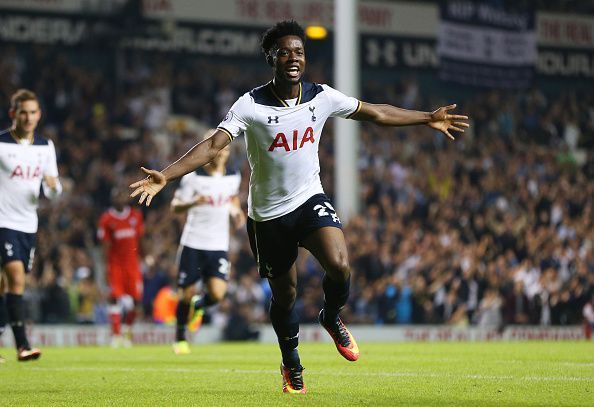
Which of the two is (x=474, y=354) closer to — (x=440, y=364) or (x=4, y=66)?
(x=440, y=364)

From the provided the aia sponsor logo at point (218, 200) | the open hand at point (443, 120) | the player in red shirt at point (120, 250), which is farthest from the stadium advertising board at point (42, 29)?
the open hand at point (443, 120)

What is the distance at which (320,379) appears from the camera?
9.59 m

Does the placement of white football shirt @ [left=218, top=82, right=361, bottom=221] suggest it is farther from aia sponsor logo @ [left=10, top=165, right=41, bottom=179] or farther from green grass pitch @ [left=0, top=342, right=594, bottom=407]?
aia sponsor logo @ [left=10, top=165, right=41, bottom=179]

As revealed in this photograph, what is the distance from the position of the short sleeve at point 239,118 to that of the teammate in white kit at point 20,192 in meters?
4.34

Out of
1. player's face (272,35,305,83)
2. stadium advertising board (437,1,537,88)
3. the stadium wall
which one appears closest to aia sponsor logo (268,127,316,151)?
player's face (272,35,305,83)

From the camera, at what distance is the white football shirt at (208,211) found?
1483 centimetres

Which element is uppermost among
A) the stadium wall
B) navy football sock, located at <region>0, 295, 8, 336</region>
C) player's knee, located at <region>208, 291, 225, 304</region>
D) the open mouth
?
the open mouth

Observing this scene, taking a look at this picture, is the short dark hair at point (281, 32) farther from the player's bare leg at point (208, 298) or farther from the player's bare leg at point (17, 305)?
the player's bare leg at point (208, 298)

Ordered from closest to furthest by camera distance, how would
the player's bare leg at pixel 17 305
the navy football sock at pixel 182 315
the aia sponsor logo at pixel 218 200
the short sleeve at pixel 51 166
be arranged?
the player's bare leg at pixel 17 305 → the short sleeve at pixel 51 166 → the aia sponsor logo at pixel 218 200 → the navy football sock at pixel 182 315

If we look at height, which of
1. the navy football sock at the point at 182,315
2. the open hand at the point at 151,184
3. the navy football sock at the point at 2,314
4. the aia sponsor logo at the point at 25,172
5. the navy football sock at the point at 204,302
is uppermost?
the open hand at the point at 151,184

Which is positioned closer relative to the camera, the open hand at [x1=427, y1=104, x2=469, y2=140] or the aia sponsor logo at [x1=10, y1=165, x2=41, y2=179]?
the open hand at [x1=427, y1=104, x2=469, y2=140]

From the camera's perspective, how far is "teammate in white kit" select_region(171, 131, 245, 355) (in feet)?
48.5

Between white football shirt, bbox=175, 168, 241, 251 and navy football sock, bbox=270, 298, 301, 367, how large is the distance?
6.23 m

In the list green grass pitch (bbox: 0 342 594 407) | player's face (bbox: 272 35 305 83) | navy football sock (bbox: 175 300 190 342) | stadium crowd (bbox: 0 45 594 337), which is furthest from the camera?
stadium crowd (bbox: 0 45 594 337)
